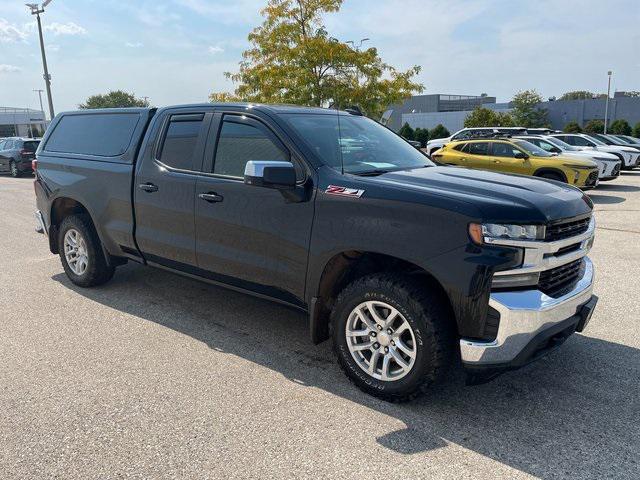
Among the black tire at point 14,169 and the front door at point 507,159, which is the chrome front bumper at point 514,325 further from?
the black tire at point 14,169

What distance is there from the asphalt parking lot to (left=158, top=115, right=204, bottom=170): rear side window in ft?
4.72

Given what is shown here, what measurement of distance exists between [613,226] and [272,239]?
7.73m

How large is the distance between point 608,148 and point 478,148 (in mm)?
7921

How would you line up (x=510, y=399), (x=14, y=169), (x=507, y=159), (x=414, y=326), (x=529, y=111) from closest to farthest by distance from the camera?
1. (x=414, y=326)
2. (x=510, y=399)
3. (x=507, y=159)
4. (x=14, y=169)
5. (x=529, y=111)

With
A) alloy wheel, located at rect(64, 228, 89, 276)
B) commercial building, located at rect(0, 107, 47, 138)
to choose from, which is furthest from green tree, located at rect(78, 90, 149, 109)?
alloy wheel, located at rect(64, 228, 89, 276)

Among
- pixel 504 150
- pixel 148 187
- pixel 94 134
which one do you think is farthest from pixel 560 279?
pixel 504 150

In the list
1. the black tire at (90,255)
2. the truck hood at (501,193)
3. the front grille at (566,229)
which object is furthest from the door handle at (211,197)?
→ the front grille at (566,229)

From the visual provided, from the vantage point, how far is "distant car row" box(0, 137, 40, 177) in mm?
21625

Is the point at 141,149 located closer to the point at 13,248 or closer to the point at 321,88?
the point at 13,248

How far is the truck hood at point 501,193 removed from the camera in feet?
9.64

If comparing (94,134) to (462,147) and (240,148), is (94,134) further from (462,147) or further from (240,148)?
(462,147)

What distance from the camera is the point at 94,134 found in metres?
5.50

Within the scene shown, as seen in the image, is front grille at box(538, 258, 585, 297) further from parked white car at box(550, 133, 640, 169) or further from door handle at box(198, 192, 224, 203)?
parked white car at box(550, 133, 640, 169)

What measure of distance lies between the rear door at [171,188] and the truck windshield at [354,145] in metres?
0.93
